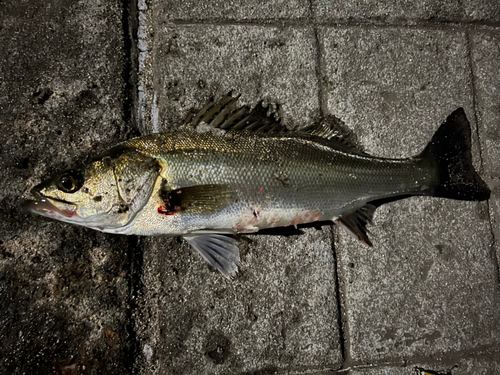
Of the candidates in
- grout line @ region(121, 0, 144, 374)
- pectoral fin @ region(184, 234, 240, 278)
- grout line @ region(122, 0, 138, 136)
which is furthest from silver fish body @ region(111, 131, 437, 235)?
grout line @ region(122, 0, 138, 136)

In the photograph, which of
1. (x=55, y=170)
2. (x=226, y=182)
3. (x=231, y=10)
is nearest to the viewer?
(x=226, y=182)

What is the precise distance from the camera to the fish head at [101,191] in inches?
79.0

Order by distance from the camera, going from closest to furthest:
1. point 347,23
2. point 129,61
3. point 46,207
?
point 46,207, point 129,61, point 347,23

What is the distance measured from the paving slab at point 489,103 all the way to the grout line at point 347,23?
0.11 meters

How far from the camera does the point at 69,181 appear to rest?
2.00 m

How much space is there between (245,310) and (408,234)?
1445 mm

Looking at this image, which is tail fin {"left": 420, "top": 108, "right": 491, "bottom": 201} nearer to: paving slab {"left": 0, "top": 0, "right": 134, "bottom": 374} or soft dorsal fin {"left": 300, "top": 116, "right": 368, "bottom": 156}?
soft dorsal fin {"left": 300, "top": 116, "right": 368, "bottom": 156}

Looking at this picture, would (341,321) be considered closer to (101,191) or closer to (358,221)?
(358,221)

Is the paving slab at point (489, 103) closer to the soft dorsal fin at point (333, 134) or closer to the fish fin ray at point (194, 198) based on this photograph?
the soft dorsal fin at point (333, 134)

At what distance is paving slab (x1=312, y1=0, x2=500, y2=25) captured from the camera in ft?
9.52

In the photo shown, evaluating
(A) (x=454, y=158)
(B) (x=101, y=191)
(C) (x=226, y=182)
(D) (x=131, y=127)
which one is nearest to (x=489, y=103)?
(A) (x=454, y=158)

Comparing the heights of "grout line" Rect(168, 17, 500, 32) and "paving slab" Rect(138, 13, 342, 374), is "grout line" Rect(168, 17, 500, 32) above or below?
above

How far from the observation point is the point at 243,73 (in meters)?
2.72

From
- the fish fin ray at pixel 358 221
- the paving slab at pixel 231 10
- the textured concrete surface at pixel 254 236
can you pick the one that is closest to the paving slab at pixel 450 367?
the textured concrete surface at pixel 254 236
